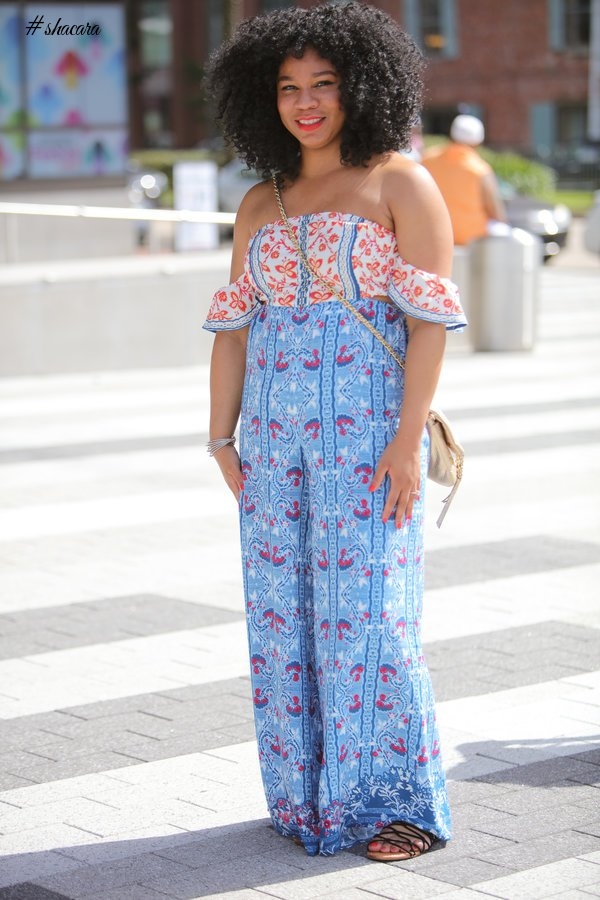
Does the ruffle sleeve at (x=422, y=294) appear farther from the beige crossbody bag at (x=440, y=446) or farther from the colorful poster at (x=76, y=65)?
the colorful poster at (x=76, y=65)

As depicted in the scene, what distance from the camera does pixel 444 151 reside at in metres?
13.8

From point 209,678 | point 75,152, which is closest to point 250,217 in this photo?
point 209,678

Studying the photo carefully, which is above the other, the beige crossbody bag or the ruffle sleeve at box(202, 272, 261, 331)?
the ruffle sleeve at box(202, 272, 261, 331)

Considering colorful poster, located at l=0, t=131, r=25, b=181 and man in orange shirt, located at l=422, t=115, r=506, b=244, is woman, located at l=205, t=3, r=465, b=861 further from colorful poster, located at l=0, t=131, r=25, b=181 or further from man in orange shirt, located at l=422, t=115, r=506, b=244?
colorful poster, located at l=0, t=131, r=25, b=181

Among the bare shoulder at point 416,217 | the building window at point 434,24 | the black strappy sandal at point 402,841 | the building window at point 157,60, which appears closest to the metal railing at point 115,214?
the bare shoulder at point 416,217

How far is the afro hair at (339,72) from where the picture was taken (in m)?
3.71

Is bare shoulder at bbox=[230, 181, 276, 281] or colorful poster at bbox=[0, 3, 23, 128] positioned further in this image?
colorful poster at bbox=[0, 3, 23, 128]

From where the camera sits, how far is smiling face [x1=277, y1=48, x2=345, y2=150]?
3727 mm

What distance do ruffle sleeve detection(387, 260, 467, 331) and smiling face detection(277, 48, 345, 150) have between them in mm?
364

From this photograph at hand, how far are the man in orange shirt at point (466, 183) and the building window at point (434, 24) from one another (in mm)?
38442

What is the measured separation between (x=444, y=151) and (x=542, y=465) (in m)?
5.53

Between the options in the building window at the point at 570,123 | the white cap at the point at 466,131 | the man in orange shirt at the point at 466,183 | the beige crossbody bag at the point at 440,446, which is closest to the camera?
the beige crossbody bag at the point at 440,446

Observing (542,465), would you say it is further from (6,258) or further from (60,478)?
(6,258)

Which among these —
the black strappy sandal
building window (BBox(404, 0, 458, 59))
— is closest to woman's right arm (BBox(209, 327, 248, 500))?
the black strappy sandal
